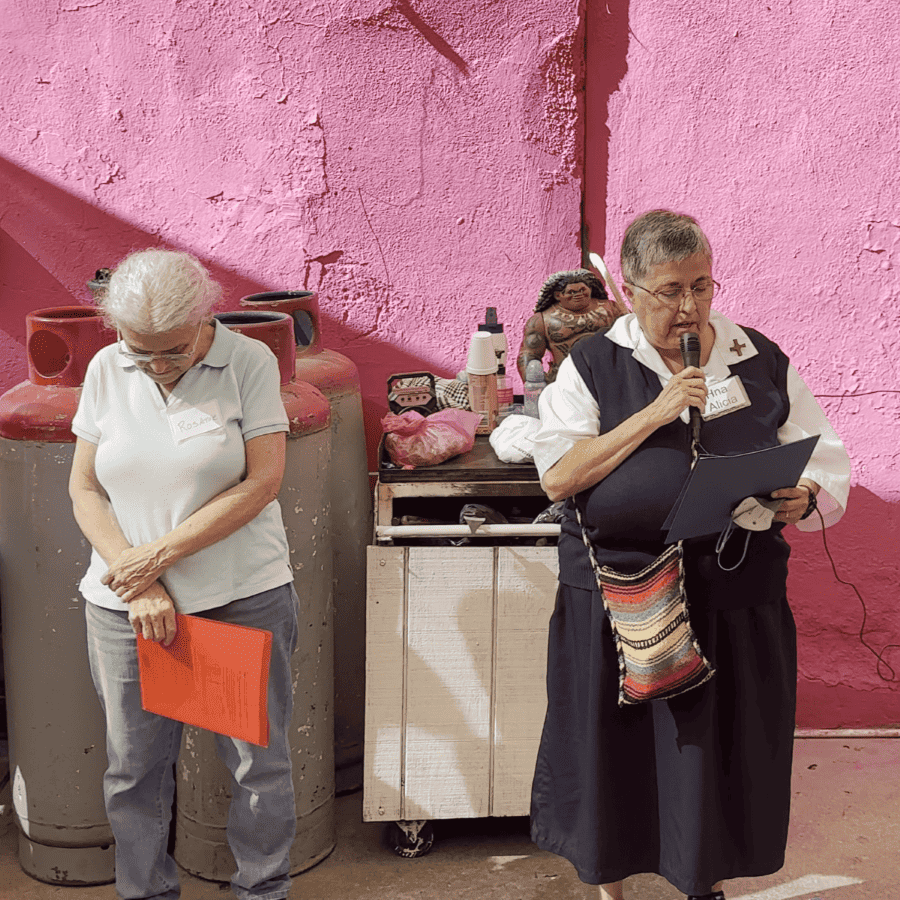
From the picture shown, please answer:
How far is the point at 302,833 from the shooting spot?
117 inches

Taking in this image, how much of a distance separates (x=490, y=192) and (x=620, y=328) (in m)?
1.27

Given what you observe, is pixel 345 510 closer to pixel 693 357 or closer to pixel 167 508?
pixel 167 508

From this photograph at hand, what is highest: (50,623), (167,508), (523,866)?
(167,508)

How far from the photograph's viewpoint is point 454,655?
295cm

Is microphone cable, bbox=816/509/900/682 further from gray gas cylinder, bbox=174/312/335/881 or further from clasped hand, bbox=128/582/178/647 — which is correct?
clasped hand, bbox=128/582/178/647

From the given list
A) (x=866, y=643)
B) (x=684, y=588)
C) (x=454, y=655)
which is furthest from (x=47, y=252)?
(x=866, y=643)

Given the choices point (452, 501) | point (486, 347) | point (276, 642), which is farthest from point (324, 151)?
point (276, 642)

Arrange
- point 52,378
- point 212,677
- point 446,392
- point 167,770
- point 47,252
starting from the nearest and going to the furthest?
1. point 212,677
2. point 167,770
3. point 52,378
4. point 446,392
5. point 47,252

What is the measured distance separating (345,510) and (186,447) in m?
1.08

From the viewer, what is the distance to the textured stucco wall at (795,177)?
3365 mm

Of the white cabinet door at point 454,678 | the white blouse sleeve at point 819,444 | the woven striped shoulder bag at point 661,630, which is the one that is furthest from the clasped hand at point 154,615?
the white blouse sleeve at point 819,444

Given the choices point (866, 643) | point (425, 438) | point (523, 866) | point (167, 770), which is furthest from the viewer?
point (866, 643)

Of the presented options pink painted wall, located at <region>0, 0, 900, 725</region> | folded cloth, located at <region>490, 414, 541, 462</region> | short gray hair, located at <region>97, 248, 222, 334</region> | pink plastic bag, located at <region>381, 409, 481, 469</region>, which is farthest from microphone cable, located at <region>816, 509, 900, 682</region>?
short gray hair, located at <region>97, 248, 222, 334</region>

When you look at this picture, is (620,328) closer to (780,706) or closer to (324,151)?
(780,706)
